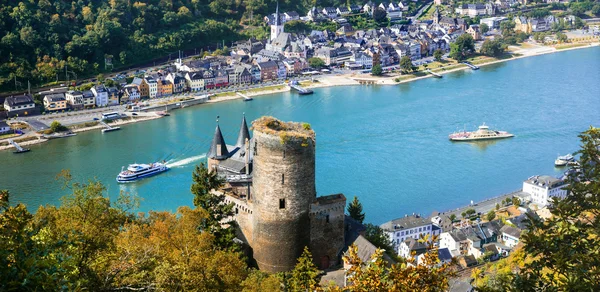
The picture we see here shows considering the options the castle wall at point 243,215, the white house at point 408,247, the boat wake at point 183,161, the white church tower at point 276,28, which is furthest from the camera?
the white church tower at point 276,28

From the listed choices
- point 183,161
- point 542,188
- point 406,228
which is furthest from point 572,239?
point 183,161

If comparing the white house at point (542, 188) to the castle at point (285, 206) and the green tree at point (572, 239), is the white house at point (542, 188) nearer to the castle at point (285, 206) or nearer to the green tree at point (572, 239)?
the castle at point (285, 206)

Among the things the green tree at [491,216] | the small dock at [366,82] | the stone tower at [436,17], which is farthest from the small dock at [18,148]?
the stone tower at [436,17]

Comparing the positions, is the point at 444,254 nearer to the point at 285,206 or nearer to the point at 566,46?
the point at 285,206

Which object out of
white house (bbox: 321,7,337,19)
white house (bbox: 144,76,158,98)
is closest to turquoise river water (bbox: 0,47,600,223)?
white house (bbox: 144,76,158,98)

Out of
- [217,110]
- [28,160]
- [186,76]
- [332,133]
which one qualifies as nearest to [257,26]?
[186,76]

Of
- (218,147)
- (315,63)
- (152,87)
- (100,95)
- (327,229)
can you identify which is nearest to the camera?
(327,229)
